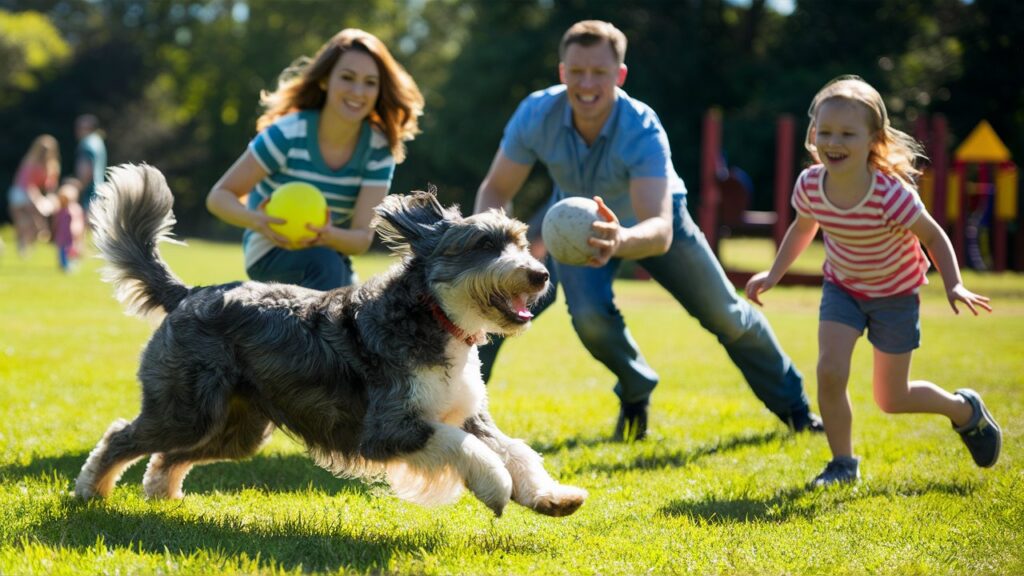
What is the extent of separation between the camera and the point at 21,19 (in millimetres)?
51719

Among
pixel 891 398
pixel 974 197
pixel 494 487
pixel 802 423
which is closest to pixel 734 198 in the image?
pixel 974 197

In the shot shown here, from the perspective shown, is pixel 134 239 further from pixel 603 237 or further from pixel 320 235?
pixel 603 237

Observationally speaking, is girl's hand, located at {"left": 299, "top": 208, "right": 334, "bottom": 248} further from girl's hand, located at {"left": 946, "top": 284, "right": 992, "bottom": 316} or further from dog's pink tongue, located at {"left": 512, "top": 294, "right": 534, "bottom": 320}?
girl's hand, located at {"left": 946, "top": 284, "right": 992, "bottom": 316}

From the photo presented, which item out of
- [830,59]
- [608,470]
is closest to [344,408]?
[608,470]

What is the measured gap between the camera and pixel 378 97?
7.48 metres

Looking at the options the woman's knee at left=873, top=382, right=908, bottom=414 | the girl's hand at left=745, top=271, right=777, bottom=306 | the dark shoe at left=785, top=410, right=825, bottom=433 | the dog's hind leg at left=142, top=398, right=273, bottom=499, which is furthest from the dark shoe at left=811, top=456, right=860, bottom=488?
the dog's hind leg at left=142, top=398, right=273, bottom=499

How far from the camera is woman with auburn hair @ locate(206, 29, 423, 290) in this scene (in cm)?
715

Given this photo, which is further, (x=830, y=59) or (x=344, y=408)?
(x=830, y=59)

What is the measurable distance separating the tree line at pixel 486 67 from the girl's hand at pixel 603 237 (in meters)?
25.9

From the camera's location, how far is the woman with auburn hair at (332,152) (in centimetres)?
715

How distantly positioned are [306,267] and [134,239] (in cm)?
145

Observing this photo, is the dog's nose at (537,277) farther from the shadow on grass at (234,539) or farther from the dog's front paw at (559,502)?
the shadow on grass at (234,539)

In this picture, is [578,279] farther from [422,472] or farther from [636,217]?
[422,472]

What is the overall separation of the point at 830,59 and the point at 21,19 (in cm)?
3674
